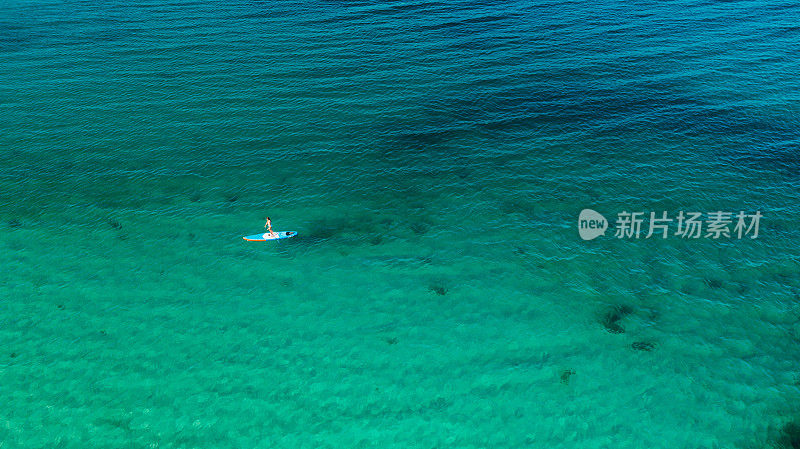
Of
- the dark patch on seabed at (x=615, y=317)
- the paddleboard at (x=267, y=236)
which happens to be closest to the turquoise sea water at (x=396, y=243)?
the dark patch on seabed at (x=615, y=317)

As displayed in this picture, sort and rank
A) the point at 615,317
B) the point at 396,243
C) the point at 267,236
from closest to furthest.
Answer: the point at 615,317 → the point at 267,236 → the point at 396,243

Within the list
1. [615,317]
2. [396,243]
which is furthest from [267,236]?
[615,317]

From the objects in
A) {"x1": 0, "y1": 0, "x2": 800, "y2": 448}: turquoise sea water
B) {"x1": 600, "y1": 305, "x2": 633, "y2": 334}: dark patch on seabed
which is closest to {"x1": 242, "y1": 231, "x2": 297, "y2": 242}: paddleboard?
{"x1": 0, "y1": 0, "x2": 800, "y2": 448}: turquoise sea water

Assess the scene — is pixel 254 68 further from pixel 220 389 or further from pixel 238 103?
pixel 220 389

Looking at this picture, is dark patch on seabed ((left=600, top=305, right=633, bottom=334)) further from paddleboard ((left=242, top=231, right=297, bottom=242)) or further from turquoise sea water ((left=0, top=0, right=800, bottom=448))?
paddleboard ((left=242, top=231, right=297, bottom=242))

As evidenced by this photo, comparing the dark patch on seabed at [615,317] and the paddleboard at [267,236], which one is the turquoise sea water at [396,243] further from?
the paddleboard at [267,236]

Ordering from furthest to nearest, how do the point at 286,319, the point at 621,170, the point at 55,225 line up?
1. the point at 621,170
2. the point at 55,225
3. the point at 286,319

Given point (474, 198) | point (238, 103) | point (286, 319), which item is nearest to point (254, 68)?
point (238, 103)

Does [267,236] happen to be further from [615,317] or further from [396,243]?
[615,317]
